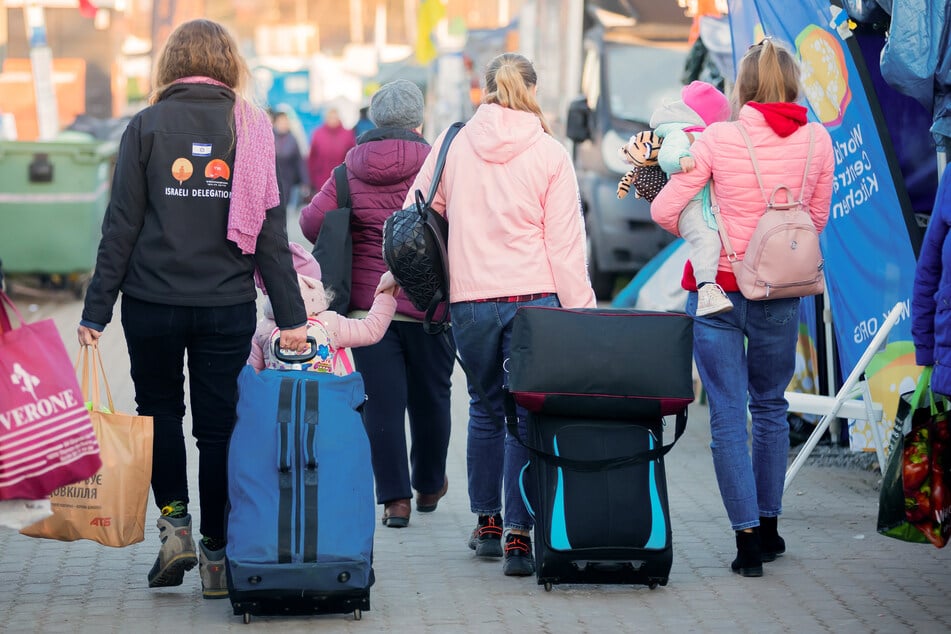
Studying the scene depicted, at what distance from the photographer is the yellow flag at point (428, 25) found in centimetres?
3578

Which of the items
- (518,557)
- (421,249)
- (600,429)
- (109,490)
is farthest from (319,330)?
(518,557)

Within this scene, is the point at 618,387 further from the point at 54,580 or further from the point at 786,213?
the point at 54,580

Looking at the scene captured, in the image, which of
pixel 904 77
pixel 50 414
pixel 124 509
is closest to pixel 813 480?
pixel 904 77

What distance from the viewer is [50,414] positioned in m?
4.13

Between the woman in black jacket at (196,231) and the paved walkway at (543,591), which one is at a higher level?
the woman in black jacket at (196,231)

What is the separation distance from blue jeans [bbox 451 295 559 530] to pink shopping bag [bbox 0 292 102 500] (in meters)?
1.51

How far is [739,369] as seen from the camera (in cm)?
528

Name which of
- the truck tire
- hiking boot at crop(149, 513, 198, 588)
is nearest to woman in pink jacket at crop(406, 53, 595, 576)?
hiking boot at crop(149, 513, 198, 588)

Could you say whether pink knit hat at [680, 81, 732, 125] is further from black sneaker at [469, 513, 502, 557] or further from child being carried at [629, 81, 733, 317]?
black sneaker at [469, 513, 502, 557]

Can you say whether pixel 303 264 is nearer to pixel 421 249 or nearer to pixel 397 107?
pixel 421 249

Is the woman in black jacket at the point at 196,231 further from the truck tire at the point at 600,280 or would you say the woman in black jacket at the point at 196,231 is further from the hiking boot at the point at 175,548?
the truck tire at the point at 600,280

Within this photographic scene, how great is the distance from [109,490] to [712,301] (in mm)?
2107

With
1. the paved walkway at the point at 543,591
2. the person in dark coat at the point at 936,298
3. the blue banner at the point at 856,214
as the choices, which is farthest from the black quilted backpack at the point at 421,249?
the blue banner at the point at 856,214

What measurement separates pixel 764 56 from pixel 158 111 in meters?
2.08
